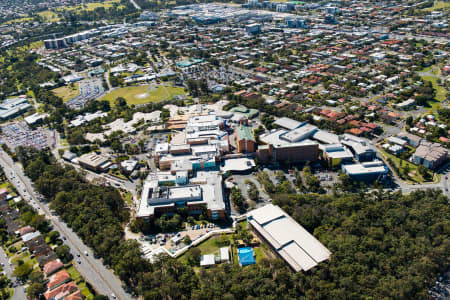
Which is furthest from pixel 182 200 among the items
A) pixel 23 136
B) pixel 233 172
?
pixel 23 136

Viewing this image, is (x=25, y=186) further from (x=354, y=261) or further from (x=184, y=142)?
(x=354, y=261)

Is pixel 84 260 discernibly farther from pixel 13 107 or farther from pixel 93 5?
pixel 93 5

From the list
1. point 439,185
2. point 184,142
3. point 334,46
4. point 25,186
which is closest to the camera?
point 439,185

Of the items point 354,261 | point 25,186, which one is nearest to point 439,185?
point 354,261

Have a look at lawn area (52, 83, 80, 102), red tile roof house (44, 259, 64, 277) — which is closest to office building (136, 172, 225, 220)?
red tile roof house (44, 259, 64, 277)

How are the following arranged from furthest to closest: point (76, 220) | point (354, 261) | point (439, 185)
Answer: point (439, 185), point (76, 220), point (354, 261)

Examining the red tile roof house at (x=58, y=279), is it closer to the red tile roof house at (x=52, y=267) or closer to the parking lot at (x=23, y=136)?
the red tile roof house at (x=52, y=267)
